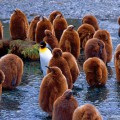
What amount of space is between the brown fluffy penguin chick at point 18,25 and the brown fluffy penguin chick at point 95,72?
320 centimetres

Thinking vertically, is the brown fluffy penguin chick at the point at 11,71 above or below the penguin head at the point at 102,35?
below

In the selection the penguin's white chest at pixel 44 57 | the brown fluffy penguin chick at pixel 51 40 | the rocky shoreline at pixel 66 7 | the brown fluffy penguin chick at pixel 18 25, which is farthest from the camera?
the rocky shoreline at pixel 66 7

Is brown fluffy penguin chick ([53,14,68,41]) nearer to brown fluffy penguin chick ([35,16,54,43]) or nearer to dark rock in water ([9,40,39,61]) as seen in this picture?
brown fluffy penguin chick ([35,16,54,43])

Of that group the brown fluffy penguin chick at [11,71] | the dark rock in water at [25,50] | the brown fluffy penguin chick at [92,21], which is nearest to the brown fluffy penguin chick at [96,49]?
the dark rock in water at [25,50]

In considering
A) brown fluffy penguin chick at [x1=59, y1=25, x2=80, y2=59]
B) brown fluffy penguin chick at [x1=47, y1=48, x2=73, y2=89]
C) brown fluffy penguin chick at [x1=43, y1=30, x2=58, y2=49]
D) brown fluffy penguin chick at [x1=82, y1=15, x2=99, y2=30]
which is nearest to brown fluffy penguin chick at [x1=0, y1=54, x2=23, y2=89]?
brown fluffy penguin chick at [x1=47, y1=48, x2=73, y2=89]

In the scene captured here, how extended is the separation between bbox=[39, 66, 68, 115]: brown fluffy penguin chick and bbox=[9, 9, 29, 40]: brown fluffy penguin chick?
14.7 feet

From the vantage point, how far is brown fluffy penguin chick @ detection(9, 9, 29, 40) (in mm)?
11367

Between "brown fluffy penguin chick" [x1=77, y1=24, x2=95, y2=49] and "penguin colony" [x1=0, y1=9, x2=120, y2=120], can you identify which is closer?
"penguin colony" [x1=0, y1=9, x2=120, y2=120]

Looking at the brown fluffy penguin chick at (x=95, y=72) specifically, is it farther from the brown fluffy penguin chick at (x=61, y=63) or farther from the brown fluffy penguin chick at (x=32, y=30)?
the brown fluffy penguin chick at (x=32, y=30)

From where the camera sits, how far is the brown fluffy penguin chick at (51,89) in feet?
22.8

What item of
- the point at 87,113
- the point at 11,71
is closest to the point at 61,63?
the point at 11,71

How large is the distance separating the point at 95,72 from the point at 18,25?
3.42 metres

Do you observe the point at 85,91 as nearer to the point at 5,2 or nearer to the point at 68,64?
the point at 68,64

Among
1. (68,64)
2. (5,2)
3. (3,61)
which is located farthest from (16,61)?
(5,2)
